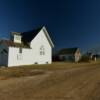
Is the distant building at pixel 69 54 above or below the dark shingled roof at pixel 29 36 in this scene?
below

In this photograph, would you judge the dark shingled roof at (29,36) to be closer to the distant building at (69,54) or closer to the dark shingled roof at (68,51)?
the distant building at (69,54)

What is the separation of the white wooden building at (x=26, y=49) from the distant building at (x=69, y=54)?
87.6ft

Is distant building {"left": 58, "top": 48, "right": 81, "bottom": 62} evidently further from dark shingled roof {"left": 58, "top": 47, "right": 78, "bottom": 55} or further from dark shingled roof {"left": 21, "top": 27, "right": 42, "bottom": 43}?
dark shingled roof {"left": 21, "top": 27, "right": 42, "bottom": 43}

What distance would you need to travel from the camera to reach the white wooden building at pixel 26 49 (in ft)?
101

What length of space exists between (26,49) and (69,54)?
34.3m

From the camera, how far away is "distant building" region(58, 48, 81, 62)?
211 feet

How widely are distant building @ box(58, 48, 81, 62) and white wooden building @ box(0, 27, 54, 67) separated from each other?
26.7 meters

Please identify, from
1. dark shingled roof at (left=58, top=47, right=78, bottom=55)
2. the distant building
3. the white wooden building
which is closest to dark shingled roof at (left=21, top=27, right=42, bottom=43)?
the white wooden building

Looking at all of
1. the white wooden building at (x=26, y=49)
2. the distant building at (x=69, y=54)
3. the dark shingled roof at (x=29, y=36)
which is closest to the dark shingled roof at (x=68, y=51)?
the distant building at (x=69, y=54)

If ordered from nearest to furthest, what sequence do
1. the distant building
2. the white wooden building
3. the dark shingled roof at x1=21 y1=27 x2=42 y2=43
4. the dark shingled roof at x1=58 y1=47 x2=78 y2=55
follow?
1. the white wooden building
2. the dark shingled roof at x1=21 y1=27 x2=42 y2=43
3. the distant building
4. the dark shingled roof at x1=58 y1=47 x2=78 y2=55

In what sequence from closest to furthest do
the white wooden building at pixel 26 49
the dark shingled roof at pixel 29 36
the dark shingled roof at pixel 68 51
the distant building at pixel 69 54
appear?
the white wooden building at pixel 26 49, the dark shingled roof at pixel 29 36, the distant building at pixel 69 54, the dark shingled roof at pixel 68 51

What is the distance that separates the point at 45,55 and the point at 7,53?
31.5 feet

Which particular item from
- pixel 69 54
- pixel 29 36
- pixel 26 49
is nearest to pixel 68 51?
pixel 69 54

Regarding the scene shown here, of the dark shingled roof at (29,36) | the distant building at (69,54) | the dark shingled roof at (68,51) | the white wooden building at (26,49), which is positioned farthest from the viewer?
the dark shingled roof at (68,51)
